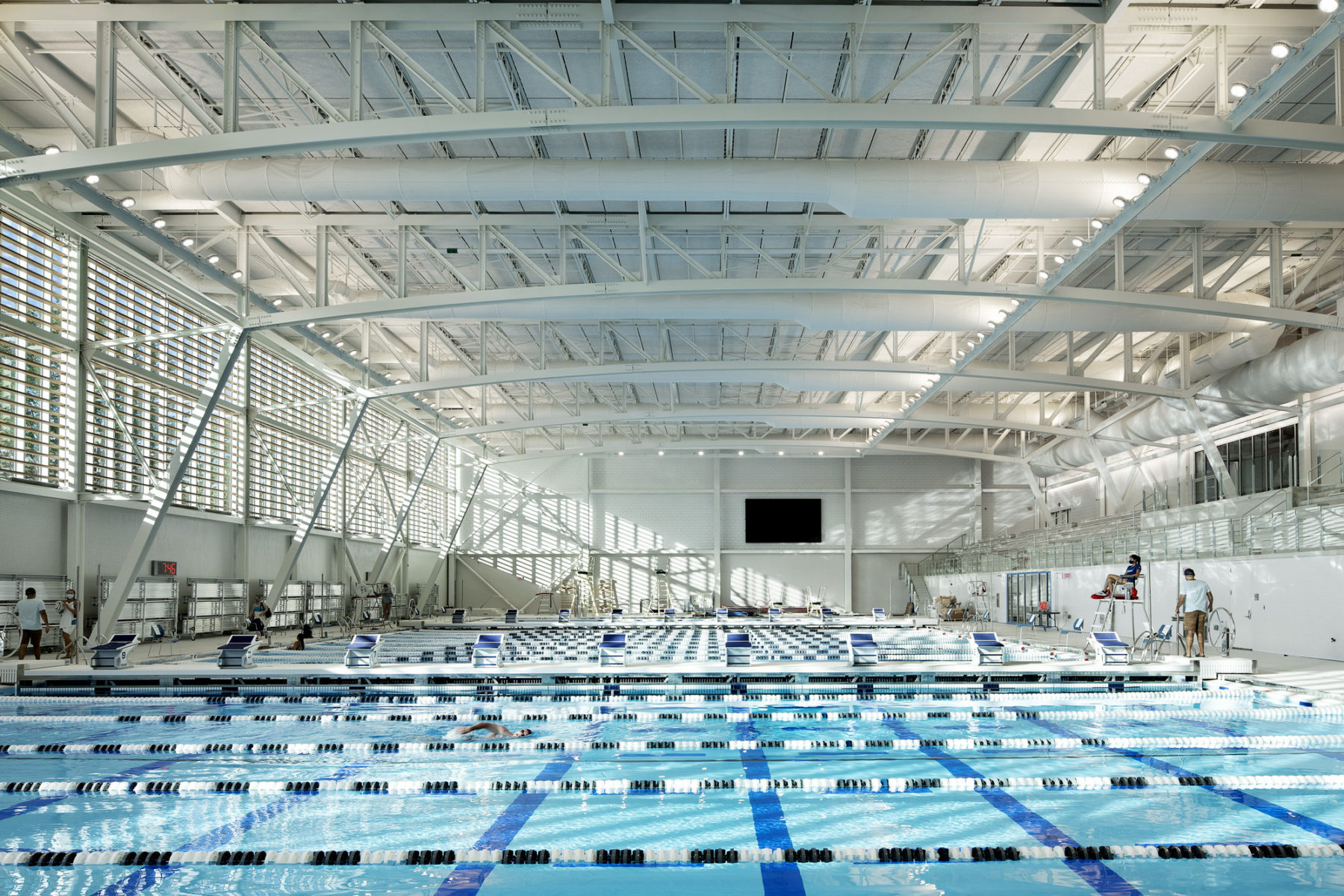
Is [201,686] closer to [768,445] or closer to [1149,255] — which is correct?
[1149,255]

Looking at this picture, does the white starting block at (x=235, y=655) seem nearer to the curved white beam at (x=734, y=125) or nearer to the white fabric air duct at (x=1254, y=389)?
the curved white beam at (x=734, y=125)

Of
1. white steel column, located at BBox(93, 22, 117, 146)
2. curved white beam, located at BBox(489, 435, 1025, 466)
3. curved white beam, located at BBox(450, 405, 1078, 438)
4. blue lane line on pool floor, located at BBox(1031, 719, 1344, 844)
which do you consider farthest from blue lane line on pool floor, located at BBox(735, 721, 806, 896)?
curved white beam, located at BBox(489, 435, 1025, 466)

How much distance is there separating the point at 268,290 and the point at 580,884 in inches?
560

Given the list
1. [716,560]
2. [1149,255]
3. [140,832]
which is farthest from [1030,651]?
[716,560]

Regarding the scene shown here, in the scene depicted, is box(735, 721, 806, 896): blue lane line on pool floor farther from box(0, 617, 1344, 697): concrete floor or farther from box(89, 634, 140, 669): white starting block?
box(89, 634, 140, 669): white starting block

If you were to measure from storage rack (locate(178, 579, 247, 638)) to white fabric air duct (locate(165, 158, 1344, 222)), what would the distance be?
31.9 ft

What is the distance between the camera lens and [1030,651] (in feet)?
48.4

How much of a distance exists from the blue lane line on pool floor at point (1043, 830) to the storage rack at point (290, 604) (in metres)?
15.8

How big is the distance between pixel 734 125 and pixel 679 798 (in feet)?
16.6

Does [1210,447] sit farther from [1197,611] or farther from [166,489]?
[166,489]

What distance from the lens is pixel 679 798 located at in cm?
632

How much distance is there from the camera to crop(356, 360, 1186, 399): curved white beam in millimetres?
17266

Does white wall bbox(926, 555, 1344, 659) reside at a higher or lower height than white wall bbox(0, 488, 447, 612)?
lower

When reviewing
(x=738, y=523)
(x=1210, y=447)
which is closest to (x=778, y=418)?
(x=1210, y=447)
